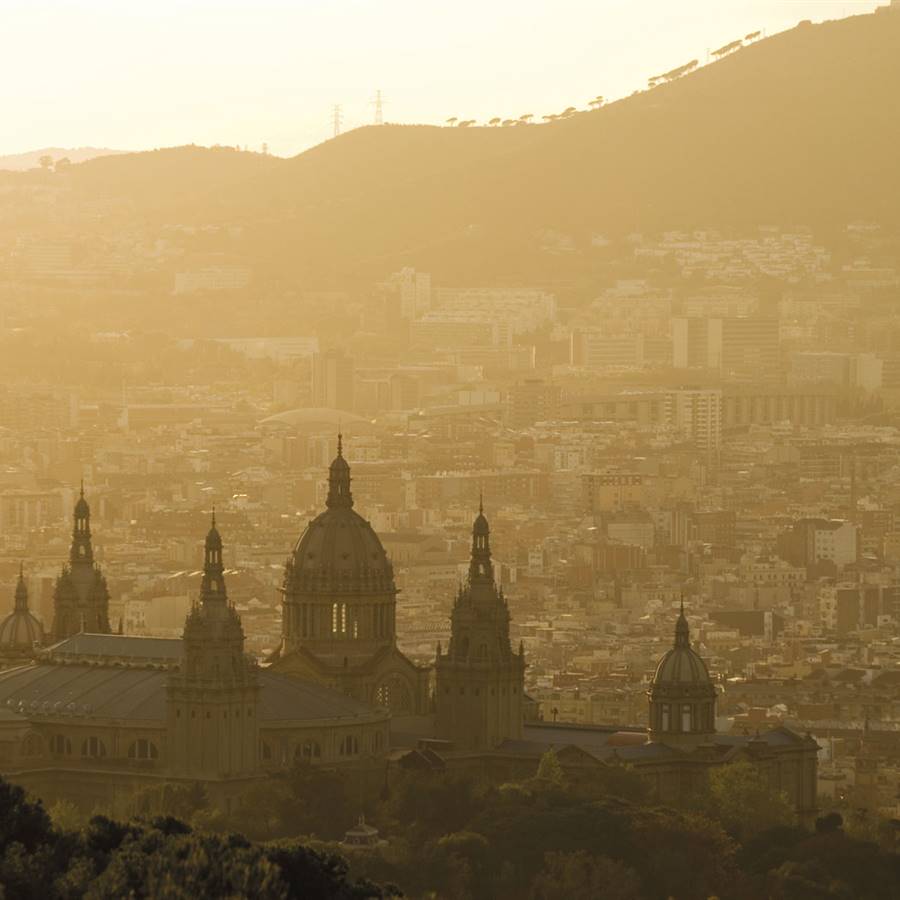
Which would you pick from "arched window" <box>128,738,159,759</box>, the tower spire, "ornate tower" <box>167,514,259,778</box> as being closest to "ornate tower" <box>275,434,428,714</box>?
the tower spire

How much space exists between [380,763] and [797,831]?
945cm

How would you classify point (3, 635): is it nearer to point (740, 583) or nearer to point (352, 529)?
point (352, 529)

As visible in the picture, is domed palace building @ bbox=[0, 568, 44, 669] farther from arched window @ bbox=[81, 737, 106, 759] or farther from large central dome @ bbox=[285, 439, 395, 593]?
arched window @ bbox=[81, 737, 106, 759]

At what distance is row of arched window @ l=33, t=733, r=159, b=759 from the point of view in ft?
321

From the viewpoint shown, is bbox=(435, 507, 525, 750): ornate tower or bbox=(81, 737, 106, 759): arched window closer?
bbox=(81, 737, 106, 759): arched window

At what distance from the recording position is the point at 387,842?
88750mm

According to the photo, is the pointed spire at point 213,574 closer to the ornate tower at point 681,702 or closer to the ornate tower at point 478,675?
the ornate tower at point 478,675

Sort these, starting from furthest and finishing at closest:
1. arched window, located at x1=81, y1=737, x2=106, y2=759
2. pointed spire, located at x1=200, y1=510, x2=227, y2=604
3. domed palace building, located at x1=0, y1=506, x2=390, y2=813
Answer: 1. arched window, located at x1=81, y1=737, x2=106, y2=759
2. pointed spire, located at x1=200, y1=510, x2=227, y2=604
3. domed palace building, located at x1=0, y1=506, x2=390, y2=813

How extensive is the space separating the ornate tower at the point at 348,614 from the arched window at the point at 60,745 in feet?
23.1

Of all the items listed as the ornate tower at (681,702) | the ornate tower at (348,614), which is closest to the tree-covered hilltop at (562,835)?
the ornate tower at (681,702)

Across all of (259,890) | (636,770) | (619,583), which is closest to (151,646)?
(636,770)

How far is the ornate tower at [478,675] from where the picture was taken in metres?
102

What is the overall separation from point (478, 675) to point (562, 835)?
46.6 ft

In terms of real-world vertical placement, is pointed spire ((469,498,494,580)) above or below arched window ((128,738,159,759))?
above
